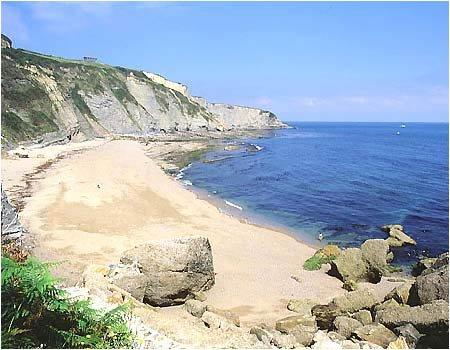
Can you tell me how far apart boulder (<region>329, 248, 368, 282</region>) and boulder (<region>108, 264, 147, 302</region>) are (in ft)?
25.1

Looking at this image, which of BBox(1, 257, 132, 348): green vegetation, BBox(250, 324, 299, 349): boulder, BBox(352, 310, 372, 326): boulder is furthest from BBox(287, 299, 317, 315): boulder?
BBox(1, 257, 132, 348): green vegetation

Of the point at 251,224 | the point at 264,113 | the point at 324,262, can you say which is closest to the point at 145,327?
the point at 324,262

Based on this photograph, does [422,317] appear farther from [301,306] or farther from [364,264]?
[364,264]

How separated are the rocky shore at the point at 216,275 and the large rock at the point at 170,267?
30mm

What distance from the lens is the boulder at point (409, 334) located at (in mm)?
9150

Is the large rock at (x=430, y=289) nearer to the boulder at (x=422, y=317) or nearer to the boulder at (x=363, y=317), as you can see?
the boulder at (x=422, y=317)

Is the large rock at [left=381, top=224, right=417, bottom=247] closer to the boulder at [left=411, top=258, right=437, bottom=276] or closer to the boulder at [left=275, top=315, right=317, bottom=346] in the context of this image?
the boulder at [left=411, top=258, right=437, bottom=276]

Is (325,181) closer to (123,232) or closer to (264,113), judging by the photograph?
(123,232)

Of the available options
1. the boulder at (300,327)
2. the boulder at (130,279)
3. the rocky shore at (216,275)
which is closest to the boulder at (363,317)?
the rocky shore at (216,275)

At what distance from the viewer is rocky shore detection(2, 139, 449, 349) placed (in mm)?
9148

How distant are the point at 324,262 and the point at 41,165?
26.4 meters

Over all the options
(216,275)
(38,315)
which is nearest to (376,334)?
(216,275)

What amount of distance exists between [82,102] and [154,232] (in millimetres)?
55741

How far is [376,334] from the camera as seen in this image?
9555 millimetres
